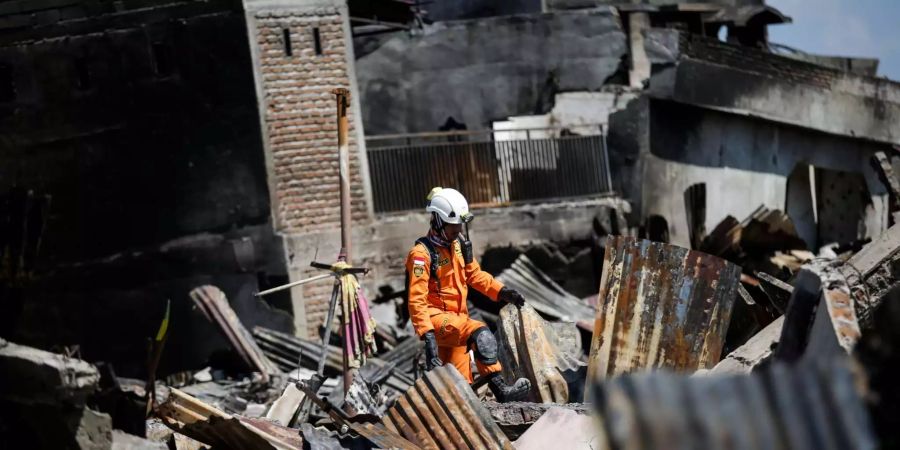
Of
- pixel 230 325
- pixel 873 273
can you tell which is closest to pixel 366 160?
pixel 230 325

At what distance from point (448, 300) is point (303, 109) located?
908 cm

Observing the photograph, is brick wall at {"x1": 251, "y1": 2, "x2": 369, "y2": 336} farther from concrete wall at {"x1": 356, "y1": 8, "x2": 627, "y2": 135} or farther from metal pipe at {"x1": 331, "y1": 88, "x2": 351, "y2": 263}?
metal pipe at {"x1": 331, "y1": 88, "x2": 351, "y2": 263}

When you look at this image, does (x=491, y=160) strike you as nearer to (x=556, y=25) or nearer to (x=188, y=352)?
(x=556, y=25)

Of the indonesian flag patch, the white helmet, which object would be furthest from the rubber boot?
the white helmet

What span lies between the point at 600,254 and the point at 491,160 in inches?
86.4

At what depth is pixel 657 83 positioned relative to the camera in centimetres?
2150

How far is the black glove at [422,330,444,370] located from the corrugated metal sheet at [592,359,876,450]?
569 centimetres

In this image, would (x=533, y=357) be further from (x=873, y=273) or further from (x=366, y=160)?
(x=366, y=160)

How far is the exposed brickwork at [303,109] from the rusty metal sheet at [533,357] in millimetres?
8326

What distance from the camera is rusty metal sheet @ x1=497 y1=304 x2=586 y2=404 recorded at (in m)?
9.76

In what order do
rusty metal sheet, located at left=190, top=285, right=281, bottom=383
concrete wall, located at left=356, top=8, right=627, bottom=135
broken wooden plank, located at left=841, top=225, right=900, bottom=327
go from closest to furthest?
broken wooden plank, located at left=841, top=225, right=900, bottom=327 < rusty metal sheet, located at left=190, top=285, right=281, bottom=383 < concrete wall, located at left=356, top=8, right=627, bottom=135

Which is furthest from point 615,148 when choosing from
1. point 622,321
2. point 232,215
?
point 622,321

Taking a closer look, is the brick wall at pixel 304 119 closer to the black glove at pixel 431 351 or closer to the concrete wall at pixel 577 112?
the concrete wall at pixel 577 112

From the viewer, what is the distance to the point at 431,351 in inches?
363
